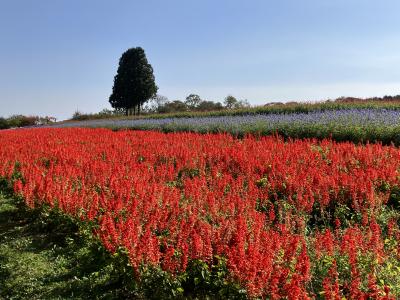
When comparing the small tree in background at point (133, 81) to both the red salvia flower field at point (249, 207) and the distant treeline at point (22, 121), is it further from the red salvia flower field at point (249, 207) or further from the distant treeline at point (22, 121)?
the red salvia flower field at point (249, 207)

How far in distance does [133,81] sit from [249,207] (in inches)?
1732

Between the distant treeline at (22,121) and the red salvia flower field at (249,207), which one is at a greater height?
the distant treeline at (22,121)

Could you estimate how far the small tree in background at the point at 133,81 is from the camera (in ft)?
160

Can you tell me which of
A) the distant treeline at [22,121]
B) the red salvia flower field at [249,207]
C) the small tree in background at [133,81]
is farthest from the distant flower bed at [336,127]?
the distant treeline at [22,121]

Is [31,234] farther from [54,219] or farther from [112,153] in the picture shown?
[112,153]

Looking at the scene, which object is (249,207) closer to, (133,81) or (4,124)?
(133,81)

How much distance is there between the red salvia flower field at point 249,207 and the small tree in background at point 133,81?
36.8 metres

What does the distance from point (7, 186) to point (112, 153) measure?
2.75m

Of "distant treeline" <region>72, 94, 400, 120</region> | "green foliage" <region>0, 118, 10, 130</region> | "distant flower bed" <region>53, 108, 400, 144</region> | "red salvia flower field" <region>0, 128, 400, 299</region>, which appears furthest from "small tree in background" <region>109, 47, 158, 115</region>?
"red salvia flower field" <region>0, 128, 400, 299</region>

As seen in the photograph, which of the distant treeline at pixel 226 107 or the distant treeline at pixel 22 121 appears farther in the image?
the distant treeline at pixel 22 121

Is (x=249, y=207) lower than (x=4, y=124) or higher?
lower

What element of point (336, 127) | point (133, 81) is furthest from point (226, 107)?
point (336, 127)

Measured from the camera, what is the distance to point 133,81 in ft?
159

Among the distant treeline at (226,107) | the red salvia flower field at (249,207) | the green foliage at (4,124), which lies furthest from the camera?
the green foliage at (4,124)
